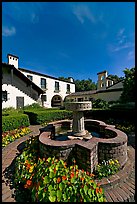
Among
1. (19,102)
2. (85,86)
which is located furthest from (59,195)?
(85,86)

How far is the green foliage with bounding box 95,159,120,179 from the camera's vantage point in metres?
3.22

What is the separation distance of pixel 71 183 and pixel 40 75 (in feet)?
75.6

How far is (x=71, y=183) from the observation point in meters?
2.22

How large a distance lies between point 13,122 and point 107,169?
628 centimetres

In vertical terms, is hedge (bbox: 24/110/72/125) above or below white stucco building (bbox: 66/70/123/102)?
below

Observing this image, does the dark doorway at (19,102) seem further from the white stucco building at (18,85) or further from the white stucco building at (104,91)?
the white stucco building at (104,91)

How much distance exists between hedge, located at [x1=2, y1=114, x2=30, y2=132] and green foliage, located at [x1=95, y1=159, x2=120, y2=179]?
5.87 metres

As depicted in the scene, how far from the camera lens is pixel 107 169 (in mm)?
3309

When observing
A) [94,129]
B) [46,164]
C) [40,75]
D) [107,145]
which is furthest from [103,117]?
[40,75]

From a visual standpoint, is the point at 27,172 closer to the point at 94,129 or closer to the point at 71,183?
the point at 71,183

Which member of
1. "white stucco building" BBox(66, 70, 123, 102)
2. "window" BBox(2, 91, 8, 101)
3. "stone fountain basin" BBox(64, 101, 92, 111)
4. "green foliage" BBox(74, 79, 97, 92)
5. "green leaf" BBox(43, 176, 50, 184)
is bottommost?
"green leaf" BBox(43, 176, 50, 184)

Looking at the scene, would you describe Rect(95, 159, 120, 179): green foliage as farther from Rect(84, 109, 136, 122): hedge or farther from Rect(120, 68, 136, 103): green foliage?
Rect(120, 68, 136, 103): green foliage

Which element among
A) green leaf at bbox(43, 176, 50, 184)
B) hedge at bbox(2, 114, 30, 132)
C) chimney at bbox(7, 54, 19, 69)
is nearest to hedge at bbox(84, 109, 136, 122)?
hedge at bbox(2, 114, 30, 132)

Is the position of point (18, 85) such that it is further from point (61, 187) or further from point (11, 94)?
point (61, 187)
